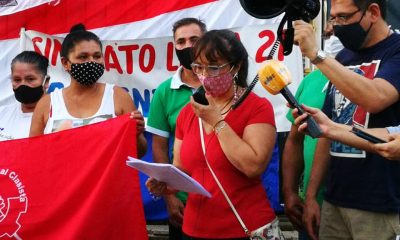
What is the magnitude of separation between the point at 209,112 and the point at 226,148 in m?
0.17

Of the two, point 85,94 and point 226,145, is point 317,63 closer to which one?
point 226,145

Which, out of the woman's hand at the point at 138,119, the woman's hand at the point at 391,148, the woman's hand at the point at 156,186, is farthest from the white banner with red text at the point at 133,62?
the woman's hand at the point at 391,148

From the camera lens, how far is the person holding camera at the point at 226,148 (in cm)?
259

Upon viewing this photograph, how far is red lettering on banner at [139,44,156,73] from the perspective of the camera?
4.76m

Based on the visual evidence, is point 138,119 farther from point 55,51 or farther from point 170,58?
point 55,51

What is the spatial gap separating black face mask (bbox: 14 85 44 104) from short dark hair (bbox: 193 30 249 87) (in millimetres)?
1610

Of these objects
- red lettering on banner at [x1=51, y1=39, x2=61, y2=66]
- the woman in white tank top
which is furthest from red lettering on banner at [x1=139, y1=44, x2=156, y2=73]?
the woman in white tank top

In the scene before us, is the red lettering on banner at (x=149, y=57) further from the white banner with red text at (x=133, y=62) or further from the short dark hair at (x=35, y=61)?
the short dark hair at (x=35, y=61)

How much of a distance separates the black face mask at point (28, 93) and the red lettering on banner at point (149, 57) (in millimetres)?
981

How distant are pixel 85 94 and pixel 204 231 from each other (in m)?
1.21

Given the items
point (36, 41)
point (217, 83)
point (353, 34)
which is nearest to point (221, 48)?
point (217, 83)

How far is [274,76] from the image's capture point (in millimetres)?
2230

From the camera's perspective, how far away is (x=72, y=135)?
3.20 m

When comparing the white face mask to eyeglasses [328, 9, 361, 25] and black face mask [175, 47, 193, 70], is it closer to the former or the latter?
black face mask [175, 47, 193, 70]
